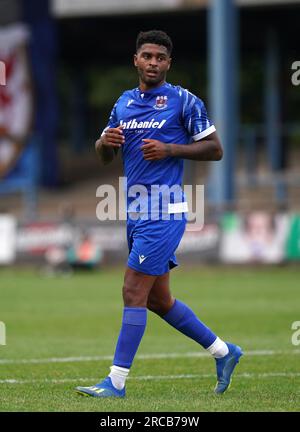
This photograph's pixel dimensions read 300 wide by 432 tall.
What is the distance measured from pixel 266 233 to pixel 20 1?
14808mm

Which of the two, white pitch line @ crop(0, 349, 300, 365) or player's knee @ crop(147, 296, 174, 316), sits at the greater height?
player's knee @ crop(147, 296, 174, 316)

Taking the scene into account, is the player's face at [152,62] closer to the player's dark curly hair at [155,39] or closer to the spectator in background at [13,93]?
the player's dark curly hair at [155,39]

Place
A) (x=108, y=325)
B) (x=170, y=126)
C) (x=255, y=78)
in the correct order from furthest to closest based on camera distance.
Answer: (x=255, y=78) < (x=108, y=325) < (x=170, y=126)

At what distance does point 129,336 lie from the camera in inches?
297

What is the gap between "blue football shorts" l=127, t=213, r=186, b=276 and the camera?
7516 millimetres

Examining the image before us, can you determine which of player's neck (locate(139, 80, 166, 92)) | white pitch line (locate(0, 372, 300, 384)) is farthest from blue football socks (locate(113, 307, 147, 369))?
player's neck (locate(139, 80, 166, 92))

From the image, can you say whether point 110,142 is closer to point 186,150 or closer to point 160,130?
point 160,130

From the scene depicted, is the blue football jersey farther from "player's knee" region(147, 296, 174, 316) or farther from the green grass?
the green grass

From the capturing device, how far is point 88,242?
24109mm

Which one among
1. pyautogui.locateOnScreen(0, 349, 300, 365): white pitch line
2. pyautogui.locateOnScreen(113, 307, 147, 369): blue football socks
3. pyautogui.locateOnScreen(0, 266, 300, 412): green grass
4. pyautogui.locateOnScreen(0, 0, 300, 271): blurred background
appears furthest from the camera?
pyautogui.locateOnScreen(0, 0, 300, 271): blurred background

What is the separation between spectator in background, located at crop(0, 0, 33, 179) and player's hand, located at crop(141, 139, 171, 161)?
79.8 feet

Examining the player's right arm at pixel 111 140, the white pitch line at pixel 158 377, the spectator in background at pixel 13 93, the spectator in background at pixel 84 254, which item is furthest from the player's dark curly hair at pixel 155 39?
the spectator in background at pixel 13 93

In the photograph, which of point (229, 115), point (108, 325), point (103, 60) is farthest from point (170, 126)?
point (103, 60)

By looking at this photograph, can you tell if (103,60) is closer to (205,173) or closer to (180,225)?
(205,173)
